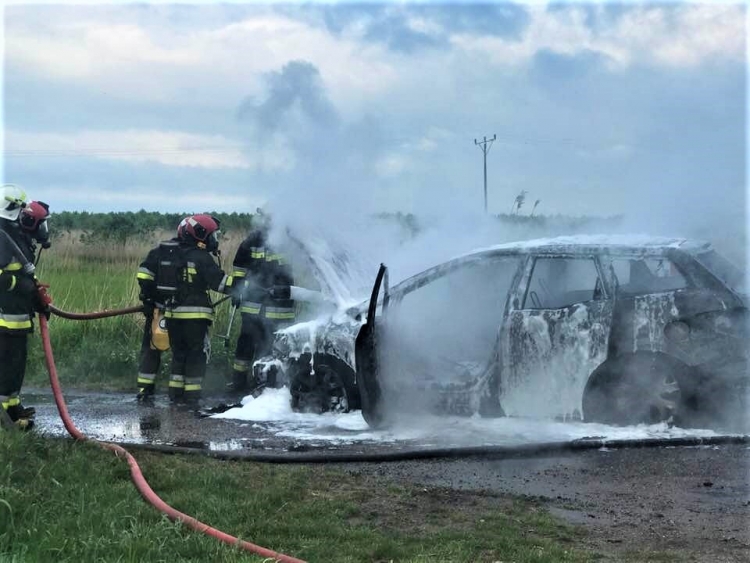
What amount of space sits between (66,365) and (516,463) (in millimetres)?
6711

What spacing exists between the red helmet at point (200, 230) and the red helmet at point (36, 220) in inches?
58.9

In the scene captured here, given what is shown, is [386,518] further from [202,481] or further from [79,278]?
[79,278]

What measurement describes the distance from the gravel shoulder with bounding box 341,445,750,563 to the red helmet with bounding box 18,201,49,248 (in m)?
3.78

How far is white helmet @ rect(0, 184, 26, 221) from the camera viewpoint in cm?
685

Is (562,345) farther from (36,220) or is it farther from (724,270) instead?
(36,220)

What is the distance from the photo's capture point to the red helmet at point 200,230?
842 cm

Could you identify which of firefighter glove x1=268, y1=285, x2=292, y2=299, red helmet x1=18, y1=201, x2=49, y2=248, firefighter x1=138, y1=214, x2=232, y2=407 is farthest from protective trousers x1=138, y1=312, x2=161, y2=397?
red helmet x1=18, y1=201, x2=49, y2=248

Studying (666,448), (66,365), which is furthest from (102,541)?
(66,365)

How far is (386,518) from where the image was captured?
435cm

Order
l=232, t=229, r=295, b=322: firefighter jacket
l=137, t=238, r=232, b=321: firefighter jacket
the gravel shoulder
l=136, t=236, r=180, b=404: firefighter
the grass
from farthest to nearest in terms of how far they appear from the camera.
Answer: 1. l=232, t=229, r=295, b=322: firefighter jacket
2. l=136, t=236, r=180, b=404: firefighter
3. l=137, t=238, r=232, b=321: firefighter jacket
4. the gravel shoulder
5. the grass

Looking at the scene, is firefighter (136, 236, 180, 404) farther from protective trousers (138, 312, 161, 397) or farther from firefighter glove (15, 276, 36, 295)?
firefighter glove (15, 276, 36, 295)

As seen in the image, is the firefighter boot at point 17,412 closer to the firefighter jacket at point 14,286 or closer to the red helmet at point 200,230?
the firefighter jacket at point 14,286

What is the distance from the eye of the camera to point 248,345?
924 cm

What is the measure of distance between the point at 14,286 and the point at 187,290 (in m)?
1.93
